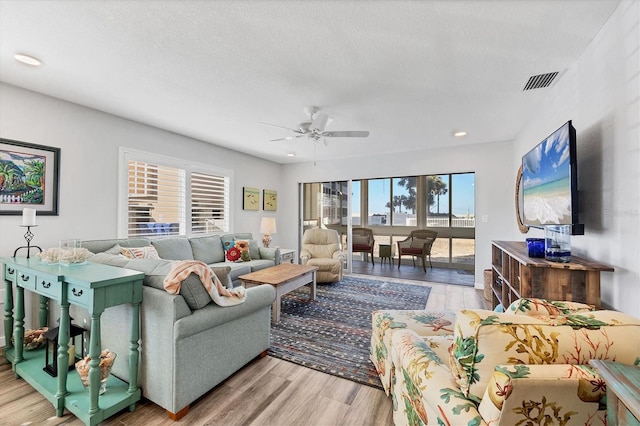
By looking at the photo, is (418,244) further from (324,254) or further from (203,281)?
(203,281)

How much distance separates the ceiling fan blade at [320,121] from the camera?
9.97 feet

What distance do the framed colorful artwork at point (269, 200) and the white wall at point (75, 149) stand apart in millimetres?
2308

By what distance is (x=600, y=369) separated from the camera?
74 cm

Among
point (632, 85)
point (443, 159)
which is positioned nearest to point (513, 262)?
point (632, 85)

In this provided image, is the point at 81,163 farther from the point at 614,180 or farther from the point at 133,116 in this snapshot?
the point at 614,180

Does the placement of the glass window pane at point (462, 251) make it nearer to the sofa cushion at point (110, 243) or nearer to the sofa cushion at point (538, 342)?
the sofa cushion at point (538, 342)

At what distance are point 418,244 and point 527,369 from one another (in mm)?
6070

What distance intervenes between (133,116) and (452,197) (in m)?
6.65

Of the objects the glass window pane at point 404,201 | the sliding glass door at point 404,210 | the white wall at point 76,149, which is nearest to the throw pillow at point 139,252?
the white wall at point 76,149

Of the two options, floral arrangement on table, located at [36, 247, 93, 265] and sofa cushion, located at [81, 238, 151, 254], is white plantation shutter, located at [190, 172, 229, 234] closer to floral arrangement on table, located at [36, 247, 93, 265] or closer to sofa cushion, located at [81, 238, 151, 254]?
sofa cushion, located at [81, 238, 151, 254]

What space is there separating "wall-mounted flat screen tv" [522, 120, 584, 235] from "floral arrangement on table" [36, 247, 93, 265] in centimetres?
348

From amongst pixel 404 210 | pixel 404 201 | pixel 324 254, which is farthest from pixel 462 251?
pixel 324 254

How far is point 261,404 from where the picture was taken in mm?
1813

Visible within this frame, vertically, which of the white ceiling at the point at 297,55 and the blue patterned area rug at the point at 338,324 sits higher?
the white ceiling at the point at 297,55
